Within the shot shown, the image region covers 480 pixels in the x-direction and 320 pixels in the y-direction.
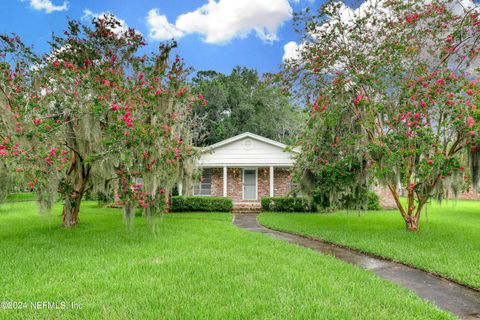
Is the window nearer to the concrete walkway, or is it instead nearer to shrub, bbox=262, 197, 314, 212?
shrub, bbox=262, 197, 314, 212

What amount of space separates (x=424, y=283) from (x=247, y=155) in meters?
12.6

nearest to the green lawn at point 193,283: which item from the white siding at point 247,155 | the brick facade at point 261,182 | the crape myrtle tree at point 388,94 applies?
the crape myrtle tree at point 388,94

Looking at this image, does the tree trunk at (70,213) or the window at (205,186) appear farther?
the window at (205,186)

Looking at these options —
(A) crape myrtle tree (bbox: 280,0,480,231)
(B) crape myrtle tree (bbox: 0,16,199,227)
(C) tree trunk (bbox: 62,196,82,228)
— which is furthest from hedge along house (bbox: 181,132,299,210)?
(B) crape myrtle tree (bbox: 0,16,199,227)

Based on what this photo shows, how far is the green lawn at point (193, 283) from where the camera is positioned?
330cm

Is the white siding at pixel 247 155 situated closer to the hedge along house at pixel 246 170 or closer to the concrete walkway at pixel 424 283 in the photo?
the hedge along house at pixel 246 170

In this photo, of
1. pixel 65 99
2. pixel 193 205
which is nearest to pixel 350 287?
pixel 65 99

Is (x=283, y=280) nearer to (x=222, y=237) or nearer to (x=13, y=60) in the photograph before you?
(x=222, y=237)

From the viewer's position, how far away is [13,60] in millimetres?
7125

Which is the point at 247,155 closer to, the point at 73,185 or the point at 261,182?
the point at 261,182

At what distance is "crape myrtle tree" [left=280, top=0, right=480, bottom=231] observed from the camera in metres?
7.00

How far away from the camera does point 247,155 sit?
16.8m

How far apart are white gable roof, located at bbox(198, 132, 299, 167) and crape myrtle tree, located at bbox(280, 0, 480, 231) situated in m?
7.26

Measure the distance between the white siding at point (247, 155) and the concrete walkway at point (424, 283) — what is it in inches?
383
